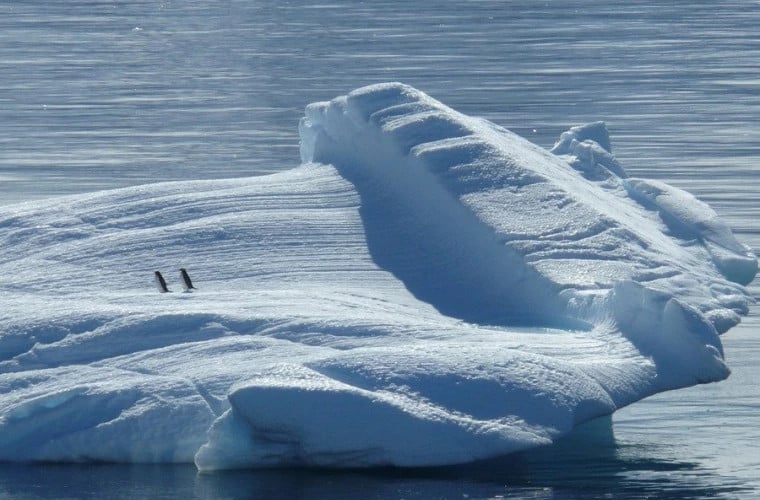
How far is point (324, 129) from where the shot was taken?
1297cm

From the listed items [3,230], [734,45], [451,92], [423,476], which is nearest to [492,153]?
[3,230]

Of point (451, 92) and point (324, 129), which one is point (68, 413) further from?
point (451, 92)

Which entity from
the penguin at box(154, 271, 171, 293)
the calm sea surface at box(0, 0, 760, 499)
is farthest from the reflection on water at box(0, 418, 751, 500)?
the penguin at box(154, 271, 171, 293)

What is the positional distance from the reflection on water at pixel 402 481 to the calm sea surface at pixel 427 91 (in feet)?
0.05

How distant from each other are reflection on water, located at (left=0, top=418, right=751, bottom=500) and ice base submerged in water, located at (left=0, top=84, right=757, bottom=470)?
0.31ft

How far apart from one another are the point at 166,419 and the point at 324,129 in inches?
192

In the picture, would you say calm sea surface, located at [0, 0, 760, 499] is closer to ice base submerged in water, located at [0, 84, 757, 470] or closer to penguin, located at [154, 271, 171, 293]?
ice base submerged in water, located at [0, 84, 757, 470]

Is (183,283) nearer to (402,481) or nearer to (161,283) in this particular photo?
(161,283)

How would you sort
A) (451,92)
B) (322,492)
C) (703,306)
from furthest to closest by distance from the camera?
(451,92)
(703,306)
(322,492)

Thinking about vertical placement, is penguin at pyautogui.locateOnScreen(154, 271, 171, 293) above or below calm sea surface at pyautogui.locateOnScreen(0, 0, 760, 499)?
above

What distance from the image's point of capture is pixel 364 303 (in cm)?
996

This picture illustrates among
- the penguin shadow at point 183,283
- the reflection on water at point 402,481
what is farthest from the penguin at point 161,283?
the reflection on water at point 402,481

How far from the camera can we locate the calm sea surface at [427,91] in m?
8.29

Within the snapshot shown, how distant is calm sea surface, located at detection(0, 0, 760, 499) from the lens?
326 inches
